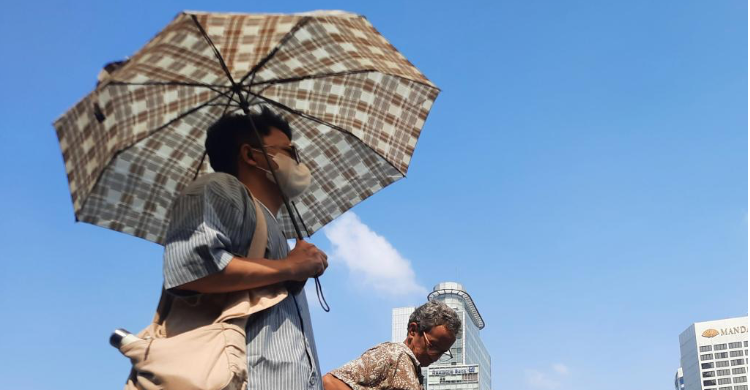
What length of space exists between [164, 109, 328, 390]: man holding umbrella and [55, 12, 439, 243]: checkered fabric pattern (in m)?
0.38

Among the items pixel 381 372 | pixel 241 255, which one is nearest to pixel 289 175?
pixel 241 255

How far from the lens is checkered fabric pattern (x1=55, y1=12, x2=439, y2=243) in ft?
9.98

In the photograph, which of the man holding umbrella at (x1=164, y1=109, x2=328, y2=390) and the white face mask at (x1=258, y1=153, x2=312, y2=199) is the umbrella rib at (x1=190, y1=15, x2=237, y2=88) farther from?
the white face mask at (x1=258, y1=153, x2=312, y2=199)

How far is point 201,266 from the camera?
99.3 inches

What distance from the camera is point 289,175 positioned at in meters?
3.12

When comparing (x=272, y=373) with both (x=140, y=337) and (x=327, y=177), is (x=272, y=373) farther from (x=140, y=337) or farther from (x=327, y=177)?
(x=327, y=177)

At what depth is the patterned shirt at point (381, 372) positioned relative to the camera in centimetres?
440

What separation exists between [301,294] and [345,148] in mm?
1085

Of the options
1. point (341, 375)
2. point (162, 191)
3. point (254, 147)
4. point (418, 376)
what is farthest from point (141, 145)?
point (418, 376)

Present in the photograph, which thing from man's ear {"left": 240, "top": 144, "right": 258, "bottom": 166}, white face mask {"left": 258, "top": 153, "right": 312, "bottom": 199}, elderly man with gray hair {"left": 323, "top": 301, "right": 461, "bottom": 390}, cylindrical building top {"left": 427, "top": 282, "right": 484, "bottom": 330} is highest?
cylindrical building top {"left": 427, "top": 282, "right": 484, "bottom": 330}

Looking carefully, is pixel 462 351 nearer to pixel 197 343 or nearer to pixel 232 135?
pixel 232 135

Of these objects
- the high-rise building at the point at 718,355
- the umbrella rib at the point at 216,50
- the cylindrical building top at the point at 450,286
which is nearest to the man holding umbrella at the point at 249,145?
the umbrella rib at the point at 216,50

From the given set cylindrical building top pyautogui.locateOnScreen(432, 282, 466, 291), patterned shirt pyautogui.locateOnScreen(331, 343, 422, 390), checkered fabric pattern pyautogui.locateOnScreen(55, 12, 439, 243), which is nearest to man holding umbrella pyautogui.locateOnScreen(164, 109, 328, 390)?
checkered fabric pattern pyautogui.locateOnScreen(55, 12, 439, 243)

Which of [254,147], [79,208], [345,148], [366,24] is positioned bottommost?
[79,208]
